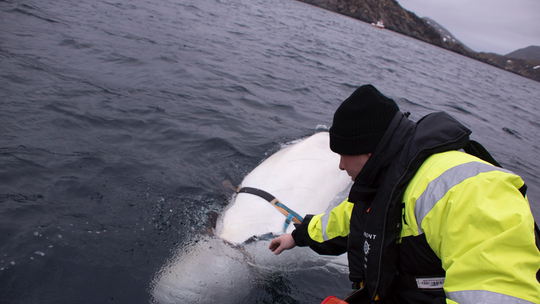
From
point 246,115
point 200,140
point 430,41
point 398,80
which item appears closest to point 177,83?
point 246,115

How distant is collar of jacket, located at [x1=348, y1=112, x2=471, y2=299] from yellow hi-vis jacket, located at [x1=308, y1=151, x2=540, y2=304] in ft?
0.26

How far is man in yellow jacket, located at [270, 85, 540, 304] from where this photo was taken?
114 cm

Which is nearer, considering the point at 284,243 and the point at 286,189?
the point at 284,243

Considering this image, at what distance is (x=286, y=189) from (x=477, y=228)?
93.4 inches

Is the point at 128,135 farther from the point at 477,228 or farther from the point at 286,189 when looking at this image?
the point at 477,228

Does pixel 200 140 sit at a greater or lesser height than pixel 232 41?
lesser

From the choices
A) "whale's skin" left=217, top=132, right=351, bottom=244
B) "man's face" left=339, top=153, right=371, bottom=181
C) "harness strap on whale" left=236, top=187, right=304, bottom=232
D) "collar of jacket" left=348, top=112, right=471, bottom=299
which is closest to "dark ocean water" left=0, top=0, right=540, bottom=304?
"whale's skin" left=217, top=132, right=351, bottom=244

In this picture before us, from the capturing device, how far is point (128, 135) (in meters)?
4.98

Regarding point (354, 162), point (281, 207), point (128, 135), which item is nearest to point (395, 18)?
point (128, 135)

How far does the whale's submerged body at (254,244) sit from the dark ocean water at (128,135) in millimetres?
153

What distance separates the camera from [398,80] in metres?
14.4

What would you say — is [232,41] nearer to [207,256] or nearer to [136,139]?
[136,139]

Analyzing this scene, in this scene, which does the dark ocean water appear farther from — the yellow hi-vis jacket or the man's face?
the yellow hi-vis jacket

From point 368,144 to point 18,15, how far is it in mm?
11507
